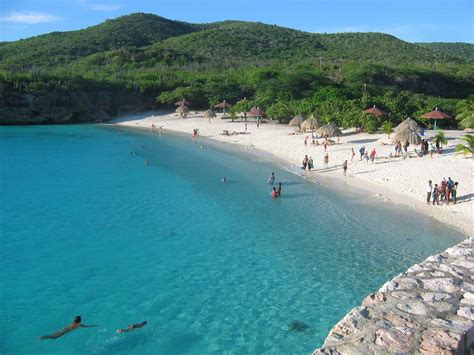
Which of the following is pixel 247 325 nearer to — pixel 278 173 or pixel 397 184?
pixel 397 184

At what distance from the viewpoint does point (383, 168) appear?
24.5 metres

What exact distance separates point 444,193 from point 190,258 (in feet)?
38.5

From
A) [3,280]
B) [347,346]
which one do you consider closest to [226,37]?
[3,280]

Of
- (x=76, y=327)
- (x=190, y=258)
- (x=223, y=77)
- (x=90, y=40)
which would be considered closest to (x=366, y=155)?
(x=190, y=258)

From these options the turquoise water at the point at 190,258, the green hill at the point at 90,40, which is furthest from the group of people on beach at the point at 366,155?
the green hill at the point at 90,40

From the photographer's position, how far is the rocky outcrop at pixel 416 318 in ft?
16.2

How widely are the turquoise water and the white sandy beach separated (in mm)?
1286

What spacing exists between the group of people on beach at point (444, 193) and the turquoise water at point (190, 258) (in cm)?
165

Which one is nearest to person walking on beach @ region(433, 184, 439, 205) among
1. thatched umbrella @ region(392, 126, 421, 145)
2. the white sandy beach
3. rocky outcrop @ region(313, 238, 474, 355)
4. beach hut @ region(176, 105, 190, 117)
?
the white sandy beach

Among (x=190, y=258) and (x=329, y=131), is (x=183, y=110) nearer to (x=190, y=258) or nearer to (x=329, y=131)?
(x=329, y=131)

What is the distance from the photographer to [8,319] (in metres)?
10.3

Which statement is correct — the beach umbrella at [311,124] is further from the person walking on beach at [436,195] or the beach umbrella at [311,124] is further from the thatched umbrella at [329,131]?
the person walking on beach at [436,195]

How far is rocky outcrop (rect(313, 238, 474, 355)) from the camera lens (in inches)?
194

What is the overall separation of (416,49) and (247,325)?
348 feet
